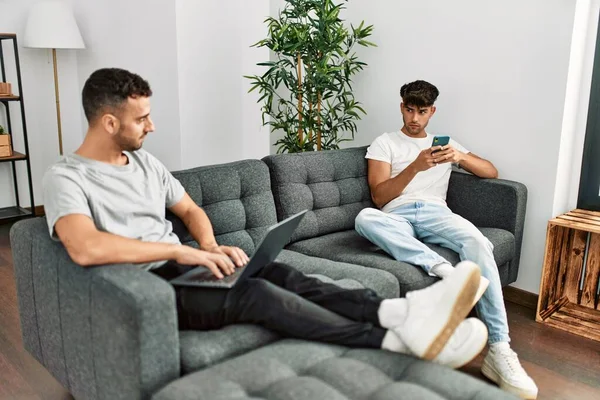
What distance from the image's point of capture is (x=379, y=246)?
2633mm

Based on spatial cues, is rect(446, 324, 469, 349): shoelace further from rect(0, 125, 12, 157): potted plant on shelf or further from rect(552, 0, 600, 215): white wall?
rect(0, 125, 12, 157): potted plant on shelf

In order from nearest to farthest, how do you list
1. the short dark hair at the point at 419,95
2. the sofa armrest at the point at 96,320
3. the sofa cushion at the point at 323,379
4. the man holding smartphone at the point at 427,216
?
1. the sofa cushion at the point at 323,379
2. the sofa armrest at the point at 96,320
3. the man holding smartphone at the point at 427,216
4. the short dark hair at the point at 419,95

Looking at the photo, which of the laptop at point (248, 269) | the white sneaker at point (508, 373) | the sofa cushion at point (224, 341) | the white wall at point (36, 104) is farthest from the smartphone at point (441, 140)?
the white wall at point (36, 104)

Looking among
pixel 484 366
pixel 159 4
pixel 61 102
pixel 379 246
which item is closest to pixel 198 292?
pixel 379 246

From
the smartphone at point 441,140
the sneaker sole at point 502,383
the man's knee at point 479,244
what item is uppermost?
the smartphone at point 441,140

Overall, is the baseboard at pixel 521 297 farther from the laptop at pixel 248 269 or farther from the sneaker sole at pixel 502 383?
the laptop at pixel 248 269

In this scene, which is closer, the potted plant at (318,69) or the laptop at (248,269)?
the laptop at (248,269)

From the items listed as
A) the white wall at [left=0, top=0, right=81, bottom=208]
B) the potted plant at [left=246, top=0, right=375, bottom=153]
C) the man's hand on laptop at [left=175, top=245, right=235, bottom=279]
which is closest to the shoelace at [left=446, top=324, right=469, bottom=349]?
the man's hand on laptop at [left=175, top=245, right=235, bottom=279]

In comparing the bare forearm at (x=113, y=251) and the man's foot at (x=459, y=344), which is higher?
the bare forearm at (x=113, y=251)

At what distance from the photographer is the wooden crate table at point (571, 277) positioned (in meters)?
2.84

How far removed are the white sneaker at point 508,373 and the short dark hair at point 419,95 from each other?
3.94ft

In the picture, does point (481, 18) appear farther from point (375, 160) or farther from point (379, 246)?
point (379, 246)

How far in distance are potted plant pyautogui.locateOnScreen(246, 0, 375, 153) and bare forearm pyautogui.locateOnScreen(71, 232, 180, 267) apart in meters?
1.91

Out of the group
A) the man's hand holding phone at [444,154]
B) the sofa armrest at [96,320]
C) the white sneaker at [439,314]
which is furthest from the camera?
the man's hand holding phone at [444,154]
